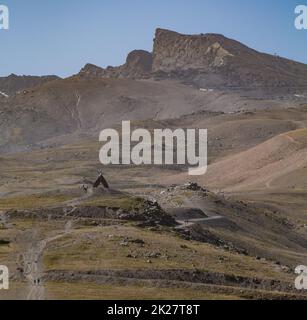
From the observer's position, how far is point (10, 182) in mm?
180875

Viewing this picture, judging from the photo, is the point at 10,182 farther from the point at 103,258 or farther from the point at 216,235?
the point at 103,258

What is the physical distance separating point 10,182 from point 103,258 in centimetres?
12061

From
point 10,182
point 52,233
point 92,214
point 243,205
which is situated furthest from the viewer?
point 10,182
